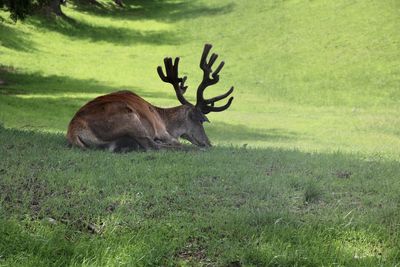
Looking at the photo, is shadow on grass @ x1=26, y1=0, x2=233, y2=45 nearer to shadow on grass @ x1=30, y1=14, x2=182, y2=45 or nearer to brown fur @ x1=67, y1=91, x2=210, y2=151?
shadow on grass @ x1=30, y1=14, x2=182, y2=45

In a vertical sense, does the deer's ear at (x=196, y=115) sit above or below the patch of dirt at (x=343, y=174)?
above

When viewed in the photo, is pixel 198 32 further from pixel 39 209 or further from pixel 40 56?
pixel 39 209

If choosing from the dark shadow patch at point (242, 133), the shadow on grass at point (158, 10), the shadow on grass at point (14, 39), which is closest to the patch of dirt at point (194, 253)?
the dark shadow patch at point (242, 133)

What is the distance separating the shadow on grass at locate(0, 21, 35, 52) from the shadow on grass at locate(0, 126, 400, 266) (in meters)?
26.9

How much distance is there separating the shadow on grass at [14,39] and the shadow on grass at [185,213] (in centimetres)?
2686

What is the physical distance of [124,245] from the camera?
514 centimetres

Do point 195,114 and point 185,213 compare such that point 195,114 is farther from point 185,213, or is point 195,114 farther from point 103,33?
point 103,33

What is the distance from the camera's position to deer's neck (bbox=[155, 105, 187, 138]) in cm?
1142

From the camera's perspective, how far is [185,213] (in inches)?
238

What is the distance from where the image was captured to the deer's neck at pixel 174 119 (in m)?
11.4

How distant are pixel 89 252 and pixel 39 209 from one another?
3.66 feet

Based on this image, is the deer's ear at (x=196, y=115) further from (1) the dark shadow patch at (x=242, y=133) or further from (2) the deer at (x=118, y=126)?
(1) the dark shadow patch at (x=242, y=133)

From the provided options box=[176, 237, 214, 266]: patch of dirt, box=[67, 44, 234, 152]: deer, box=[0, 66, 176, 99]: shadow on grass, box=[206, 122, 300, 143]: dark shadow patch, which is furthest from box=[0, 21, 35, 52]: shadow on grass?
box=[176, 237, 214, 266]: patch of dirt

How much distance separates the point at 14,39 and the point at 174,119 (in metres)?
26.2
